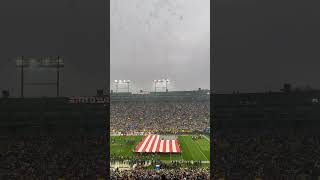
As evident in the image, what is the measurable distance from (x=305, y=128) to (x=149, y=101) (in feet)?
158

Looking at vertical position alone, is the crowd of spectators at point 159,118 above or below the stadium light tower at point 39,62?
below

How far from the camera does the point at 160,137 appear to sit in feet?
119

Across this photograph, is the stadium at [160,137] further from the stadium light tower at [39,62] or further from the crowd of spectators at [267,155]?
the stadium light tower at [39,62]

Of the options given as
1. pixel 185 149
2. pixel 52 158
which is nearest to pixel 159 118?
pixel 185 149

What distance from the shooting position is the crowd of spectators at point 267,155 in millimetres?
Answer: 15453

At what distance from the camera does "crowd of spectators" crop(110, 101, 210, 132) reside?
4591 centimetres

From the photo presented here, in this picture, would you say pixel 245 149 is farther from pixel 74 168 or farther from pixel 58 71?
pixel 58 71

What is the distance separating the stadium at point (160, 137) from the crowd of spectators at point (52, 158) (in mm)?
1484

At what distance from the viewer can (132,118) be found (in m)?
53.0

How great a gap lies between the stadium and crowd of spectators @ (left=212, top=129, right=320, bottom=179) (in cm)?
147

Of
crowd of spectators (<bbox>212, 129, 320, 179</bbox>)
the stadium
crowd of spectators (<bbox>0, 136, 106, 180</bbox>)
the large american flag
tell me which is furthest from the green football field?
crowd of spectators (<bbox>0, 136, 106, 180</bbox>)

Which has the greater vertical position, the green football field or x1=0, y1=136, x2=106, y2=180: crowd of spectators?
x1=0, y1=136, x2=106, y2=180: crowd of spectators

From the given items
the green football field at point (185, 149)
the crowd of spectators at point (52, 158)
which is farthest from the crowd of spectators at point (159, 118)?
the crowd of spectators at point (52, 158)

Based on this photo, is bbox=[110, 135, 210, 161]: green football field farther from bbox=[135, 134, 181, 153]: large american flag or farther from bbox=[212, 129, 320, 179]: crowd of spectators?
bbox=[212, 129, 320, 179]: crowd of spectators
